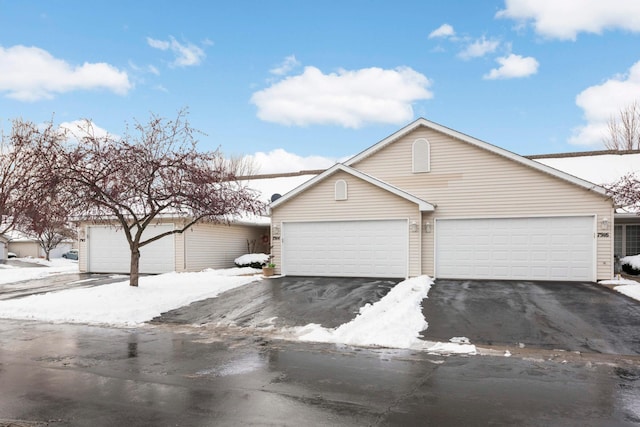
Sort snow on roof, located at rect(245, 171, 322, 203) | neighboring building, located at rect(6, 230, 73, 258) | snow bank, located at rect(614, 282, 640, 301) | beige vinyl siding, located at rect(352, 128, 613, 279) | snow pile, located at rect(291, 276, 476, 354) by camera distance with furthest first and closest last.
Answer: neighboring building, located at rect(6, 230, 73, 258) < snow on roof, located at rect(245, 171, 322, 203) < beige vinyl siding, located at rect(352, 128, 613, 279) < snow bank, located at rect(614, 282, 640, 301) < snow pile, located at rect(291, 276, 476, 354)

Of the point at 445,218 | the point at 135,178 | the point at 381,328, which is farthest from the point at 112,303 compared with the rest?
the point at 445,218

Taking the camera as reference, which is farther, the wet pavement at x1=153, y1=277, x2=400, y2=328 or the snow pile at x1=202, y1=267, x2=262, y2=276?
the snow pile at x1=202, y1=267, x2=262, y2=276

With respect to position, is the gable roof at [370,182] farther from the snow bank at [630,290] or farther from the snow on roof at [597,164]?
the snow on roof at [597,164]

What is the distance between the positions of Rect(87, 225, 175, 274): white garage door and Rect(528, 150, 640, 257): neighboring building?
19.6m

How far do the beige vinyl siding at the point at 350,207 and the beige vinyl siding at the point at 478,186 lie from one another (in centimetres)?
89

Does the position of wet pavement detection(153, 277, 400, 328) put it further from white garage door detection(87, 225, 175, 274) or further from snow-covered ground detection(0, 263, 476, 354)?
white garage door detection(87, 225, 175, 274)

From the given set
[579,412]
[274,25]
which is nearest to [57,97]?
[274,25]

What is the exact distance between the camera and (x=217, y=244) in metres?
22.8

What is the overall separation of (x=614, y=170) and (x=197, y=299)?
21.3m

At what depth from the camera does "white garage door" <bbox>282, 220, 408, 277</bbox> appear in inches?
685

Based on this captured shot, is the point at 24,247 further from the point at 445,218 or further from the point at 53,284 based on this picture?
the point at 445,218

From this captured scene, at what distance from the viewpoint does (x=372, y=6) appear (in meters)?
16.6

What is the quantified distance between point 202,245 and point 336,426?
59.9ft

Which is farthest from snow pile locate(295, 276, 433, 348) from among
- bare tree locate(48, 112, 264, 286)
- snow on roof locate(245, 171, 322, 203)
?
snow on roof locate(245, 171, 322, 203)
